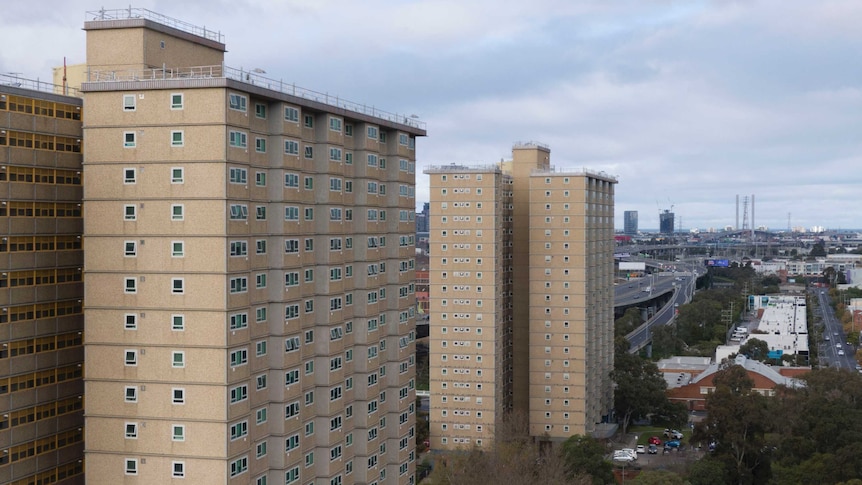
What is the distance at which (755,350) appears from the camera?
83.1 metres

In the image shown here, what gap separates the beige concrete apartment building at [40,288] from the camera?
24516mm

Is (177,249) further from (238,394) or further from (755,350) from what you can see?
(755,350)

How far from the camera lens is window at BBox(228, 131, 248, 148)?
24.8m

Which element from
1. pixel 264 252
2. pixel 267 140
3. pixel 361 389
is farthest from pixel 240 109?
pixel 361 389

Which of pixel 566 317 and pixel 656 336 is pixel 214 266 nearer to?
pixel 566 317

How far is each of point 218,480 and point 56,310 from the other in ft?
23.8

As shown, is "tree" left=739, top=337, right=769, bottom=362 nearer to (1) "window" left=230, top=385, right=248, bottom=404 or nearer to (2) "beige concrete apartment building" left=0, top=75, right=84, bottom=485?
(1) "window" left=230, top=385, right=248, bottom=404

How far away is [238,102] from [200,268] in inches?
189

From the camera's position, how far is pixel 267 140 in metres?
27.5

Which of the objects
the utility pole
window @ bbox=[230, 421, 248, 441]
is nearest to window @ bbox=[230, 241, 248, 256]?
window @ bbox=[230, 421, 248, 441]

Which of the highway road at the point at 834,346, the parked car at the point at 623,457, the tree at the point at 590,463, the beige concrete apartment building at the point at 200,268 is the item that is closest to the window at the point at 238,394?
the beige concrete apartment building at the point at 200,268

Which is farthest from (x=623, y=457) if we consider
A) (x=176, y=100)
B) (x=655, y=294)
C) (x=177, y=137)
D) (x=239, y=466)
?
(x=655, y=294)

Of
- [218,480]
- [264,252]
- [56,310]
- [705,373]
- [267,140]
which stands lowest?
[705,373]

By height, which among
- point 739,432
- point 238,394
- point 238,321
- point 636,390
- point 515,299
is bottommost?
point 636,390
